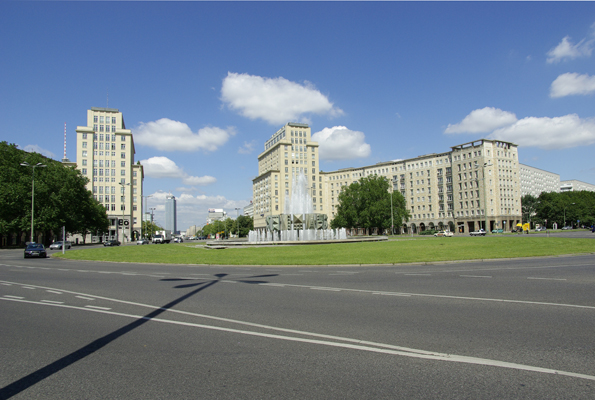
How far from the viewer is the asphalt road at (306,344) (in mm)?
4039

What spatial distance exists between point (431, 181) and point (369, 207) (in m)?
35.4

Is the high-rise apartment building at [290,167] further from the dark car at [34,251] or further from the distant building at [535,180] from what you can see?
the dark car at [34,251]

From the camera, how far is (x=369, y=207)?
95.5 meters

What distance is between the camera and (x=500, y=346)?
5.23 meters

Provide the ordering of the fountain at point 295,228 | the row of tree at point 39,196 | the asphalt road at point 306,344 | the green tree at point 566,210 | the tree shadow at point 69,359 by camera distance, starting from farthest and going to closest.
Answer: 1. the green tree at point 566,210
2. the row of tree at point 39,196
3. the fountain at point 295,228
4. the tree shadow at point 69,359
5. the asphalt road at point 306,344

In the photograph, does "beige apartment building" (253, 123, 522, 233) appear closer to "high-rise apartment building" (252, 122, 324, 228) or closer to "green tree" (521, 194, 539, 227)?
"high-rise apartment building" (252, 122, 324, 228)

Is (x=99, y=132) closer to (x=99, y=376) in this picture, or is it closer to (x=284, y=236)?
(x=284, y=236)

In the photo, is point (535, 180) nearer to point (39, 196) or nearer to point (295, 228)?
point (295, 228)

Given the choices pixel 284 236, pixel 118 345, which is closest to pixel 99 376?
pixel 118 345

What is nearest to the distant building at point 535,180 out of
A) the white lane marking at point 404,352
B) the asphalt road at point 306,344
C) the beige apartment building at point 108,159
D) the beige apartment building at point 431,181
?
the beige apartment building at point 431,181

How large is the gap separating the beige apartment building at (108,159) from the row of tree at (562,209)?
121 meters

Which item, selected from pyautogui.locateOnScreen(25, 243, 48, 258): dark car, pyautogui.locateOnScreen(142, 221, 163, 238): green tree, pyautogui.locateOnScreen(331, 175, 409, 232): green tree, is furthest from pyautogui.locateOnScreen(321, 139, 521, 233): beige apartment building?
pyautogui.locateOnScreen(25, 243, 48, 258): dark car

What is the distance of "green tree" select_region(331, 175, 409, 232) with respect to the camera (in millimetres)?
95500

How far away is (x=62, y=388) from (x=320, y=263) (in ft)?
52.0
